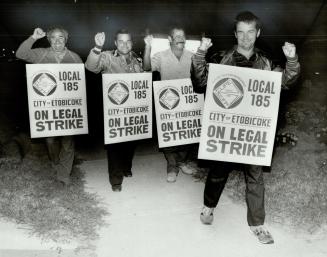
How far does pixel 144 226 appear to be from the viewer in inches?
186

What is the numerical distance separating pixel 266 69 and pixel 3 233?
301cm

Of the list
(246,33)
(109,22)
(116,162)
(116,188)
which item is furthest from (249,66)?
(109,22)

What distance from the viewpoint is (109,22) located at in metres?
8.42

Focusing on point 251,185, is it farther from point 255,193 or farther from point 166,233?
point 166,233

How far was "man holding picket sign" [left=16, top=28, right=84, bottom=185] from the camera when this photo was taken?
540cm

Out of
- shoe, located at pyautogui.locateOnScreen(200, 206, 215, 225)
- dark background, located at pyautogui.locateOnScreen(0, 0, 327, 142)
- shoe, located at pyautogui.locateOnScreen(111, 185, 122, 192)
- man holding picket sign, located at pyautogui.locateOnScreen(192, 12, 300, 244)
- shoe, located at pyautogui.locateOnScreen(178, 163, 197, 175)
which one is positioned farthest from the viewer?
dark background, located at pyautogui.locateOnScreen(0, 0, 327, 142)

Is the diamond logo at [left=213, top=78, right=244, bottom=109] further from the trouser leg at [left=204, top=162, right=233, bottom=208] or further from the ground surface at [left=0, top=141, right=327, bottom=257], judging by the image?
the ground surface at [left=0, top=141, right=327, bottom=257]

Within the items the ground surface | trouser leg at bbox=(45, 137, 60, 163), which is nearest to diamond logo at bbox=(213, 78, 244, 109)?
the ground surface

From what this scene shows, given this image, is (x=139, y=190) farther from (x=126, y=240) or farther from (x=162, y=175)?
(x=126, y=240)

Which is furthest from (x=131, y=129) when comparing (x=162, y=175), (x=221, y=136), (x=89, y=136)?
(x=89, y=136)

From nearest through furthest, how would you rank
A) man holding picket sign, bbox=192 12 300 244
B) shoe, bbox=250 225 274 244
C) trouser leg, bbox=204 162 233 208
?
man holding picket sign, bbox=192 12 300 244 < shoe, bbox=250 225 274 244 < trouser leg, bbox=204 162 233 208

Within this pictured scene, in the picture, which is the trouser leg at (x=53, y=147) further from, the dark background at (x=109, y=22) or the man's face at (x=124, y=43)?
the dark background at (x=109, y=22)

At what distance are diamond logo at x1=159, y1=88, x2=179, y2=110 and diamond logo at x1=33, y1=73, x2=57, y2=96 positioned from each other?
129cm

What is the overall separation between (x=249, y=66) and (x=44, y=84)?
2.43 metres
